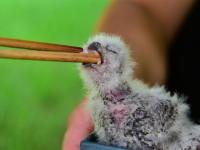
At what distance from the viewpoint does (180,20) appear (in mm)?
805

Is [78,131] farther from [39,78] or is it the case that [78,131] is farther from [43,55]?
[39,78]

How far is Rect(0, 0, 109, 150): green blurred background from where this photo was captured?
90 centimetres

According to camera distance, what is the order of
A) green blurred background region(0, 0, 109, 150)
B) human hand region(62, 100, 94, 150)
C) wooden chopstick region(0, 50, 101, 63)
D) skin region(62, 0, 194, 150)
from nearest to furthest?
wooden chopstick region(0, 50, 101, 63), human hand region(62, 100, 94, 150), skin region(62, 0, 194, 150), green blurred background region(0, 0, 109, 150)

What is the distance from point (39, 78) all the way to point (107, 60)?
0.54 meters

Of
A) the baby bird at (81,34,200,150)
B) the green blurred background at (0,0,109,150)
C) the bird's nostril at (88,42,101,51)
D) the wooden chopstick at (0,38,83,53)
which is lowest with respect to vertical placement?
the baby bird at (81,34,200,150)

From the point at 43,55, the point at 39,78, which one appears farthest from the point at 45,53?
the point at 39,78

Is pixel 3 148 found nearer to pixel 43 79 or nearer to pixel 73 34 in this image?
pixel 43 79

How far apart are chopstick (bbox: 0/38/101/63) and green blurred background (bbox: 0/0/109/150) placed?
519mm

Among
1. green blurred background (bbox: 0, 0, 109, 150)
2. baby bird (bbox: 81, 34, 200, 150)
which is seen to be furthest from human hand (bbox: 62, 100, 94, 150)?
green blurred background (bbox: 0, 0, 109, 150)

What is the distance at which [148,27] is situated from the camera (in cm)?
78

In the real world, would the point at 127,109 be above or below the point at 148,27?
below

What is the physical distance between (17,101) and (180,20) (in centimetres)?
35

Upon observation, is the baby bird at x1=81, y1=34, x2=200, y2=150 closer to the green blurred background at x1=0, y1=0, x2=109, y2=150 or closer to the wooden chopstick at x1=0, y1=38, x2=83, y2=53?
the wooden chopstick at x1=0, y1=38, x2=83, y2=53

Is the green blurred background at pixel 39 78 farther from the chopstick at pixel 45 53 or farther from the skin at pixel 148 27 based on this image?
the chopstick at pixel 45 53
